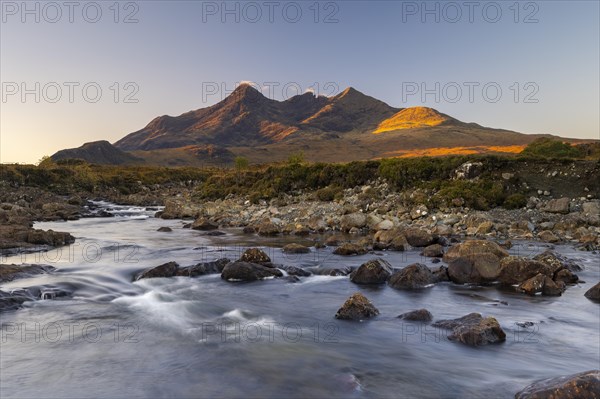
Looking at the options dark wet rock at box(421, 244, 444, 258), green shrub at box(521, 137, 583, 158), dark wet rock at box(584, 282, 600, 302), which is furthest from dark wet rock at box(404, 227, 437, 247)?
green shrub at box(521, 137, 583, 158)

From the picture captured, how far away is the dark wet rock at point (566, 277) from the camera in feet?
42.8

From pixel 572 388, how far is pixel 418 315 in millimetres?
4634

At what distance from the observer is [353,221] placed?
24797 millimetres

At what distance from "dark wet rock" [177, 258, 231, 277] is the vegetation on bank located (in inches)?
629

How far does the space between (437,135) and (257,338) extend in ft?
595

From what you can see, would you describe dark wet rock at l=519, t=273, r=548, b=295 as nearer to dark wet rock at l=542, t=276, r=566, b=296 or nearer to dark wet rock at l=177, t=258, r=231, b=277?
dark wet rock at l=542, t=276, r=566, b=296

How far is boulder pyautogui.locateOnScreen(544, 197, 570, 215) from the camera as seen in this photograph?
23.3 m

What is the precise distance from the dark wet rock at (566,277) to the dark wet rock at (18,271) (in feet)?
50.5

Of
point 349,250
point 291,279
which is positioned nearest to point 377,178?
point 349,250

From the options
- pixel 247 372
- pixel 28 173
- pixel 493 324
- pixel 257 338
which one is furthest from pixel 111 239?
pixel 28 173

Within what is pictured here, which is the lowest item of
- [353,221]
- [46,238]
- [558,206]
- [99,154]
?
[46,238]

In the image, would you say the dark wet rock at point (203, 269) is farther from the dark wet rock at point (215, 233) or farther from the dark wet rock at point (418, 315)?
the dark wet rock at point (215, 233)

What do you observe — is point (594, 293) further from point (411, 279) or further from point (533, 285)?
point (411, 279)

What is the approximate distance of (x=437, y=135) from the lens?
180000 mm
